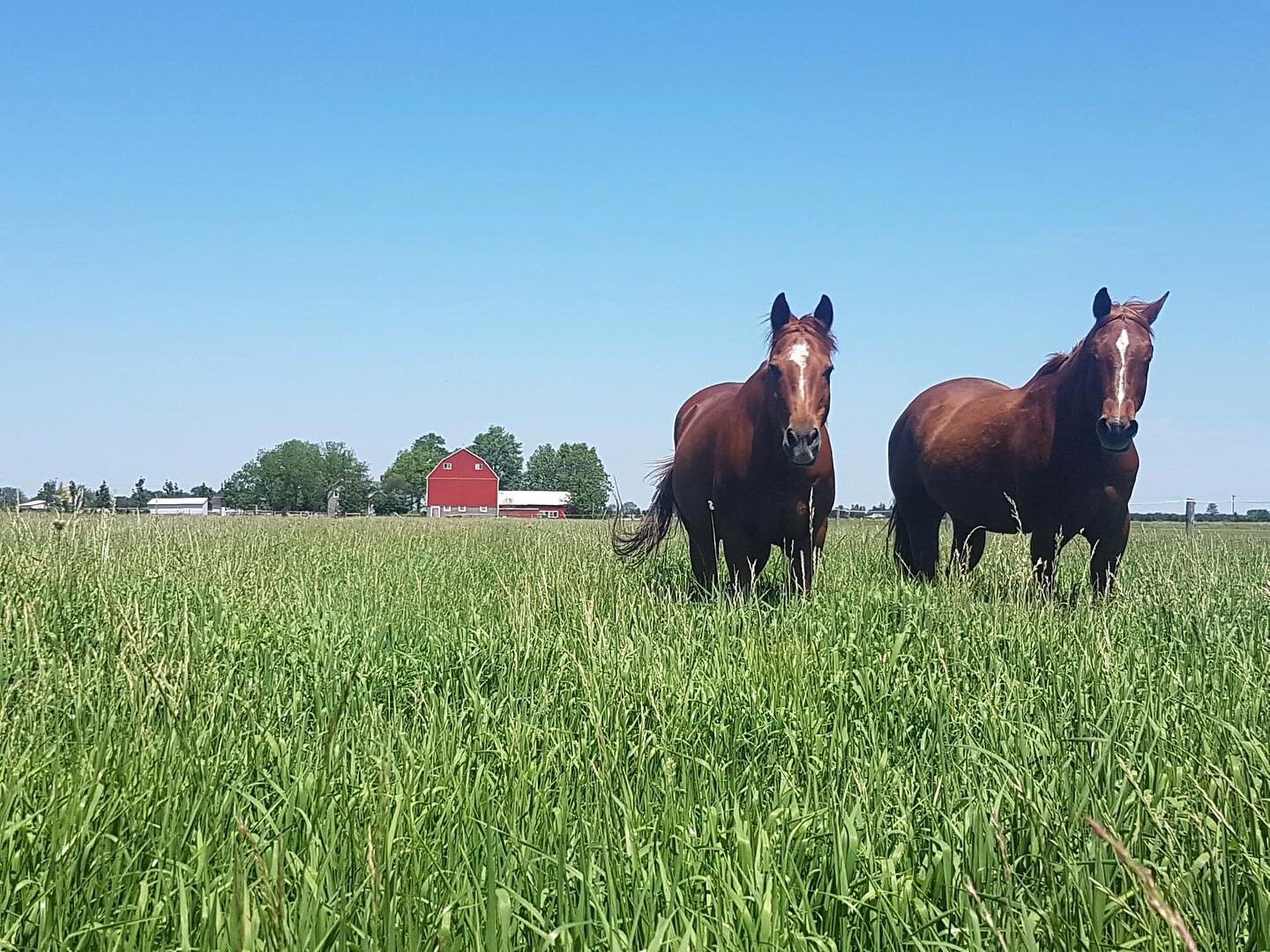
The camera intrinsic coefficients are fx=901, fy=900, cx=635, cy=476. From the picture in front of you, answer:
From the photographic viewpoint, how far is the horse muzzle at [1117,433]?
6.08 metres

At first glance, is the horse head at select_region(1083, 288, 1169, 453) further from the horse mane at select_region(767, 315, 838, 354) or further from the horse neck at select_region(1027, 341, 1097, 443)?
the horse mane at select_region(767, 315, 838, 354)

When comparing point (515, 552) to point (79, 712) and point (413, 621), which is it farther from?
point (79, 712)

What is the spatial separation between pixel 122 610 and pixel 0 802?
6.08 ft

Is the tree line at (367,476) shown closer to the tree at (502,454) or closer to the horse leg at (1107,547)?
the tree at (502,454)

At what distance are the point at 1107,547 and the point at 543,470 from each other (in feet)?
420

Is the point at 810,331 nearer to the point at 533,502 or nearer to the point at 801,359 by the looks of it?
the point at 801,359

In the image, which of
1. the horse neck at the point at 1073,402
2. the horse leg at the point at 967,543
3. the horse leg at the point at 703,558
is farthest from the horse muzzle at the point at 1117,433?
the horse leg at the point at 703,558

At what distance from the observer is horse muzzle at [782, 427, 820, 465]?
5.69m

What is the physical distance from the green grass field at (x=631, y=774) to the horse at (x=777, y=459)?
0.93m

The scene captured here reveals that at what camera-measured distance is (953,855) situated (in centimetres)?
217

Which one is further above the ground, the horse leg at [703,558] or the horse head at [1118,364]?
the horse head at [1118,364]

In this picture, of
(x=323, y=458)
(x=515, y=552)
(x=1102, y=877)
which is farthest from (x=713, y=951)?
(x=323, y=458)

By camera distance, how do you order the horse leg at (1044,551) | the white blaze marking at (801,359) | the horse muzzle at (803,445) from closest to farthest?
the horse muzzle at (803,445)
the white blaze marking at (801,359)
the horse leg at (1044,551)

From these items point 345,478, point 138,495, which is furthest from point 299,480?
point 138,495
